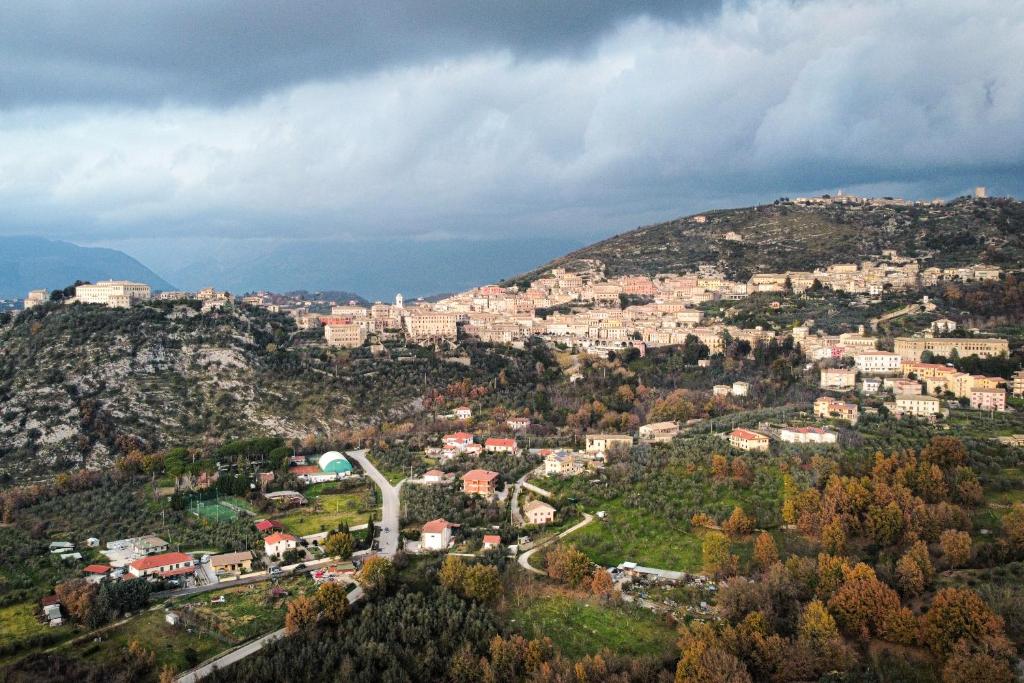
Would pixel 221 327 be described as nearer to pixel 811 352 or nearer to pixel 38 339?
pixel 38 339

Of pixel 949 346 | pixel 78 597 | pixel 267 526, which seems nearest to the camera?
pixel 78 597

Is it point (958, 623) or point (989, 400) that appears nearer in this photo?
point (958, 623)

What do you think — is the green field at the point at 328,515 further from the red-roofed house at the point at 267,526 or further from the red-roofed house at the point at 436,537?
the red-roofed house at the point at 436,537

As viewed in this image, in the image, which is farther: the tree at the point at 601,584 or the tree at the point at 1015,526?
the tree at the point at 601,584

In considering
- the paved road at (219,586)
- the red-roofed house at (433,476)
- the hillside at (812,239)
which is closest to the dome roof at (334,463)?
the red-roofed house at (433,476)

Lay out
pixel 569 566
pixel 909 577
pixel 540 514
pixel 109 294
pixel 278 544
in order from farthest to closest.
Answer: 1. pixel 109 294
2. pixel 540 514
3. pixel 278 544
4. pixel 569 566
5. pixel 909 577

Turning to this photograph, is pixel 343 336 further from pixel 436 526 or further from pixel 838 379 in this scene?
pixel 838 379

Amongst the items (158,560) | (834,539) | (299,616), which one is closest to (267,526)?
(158,560)
